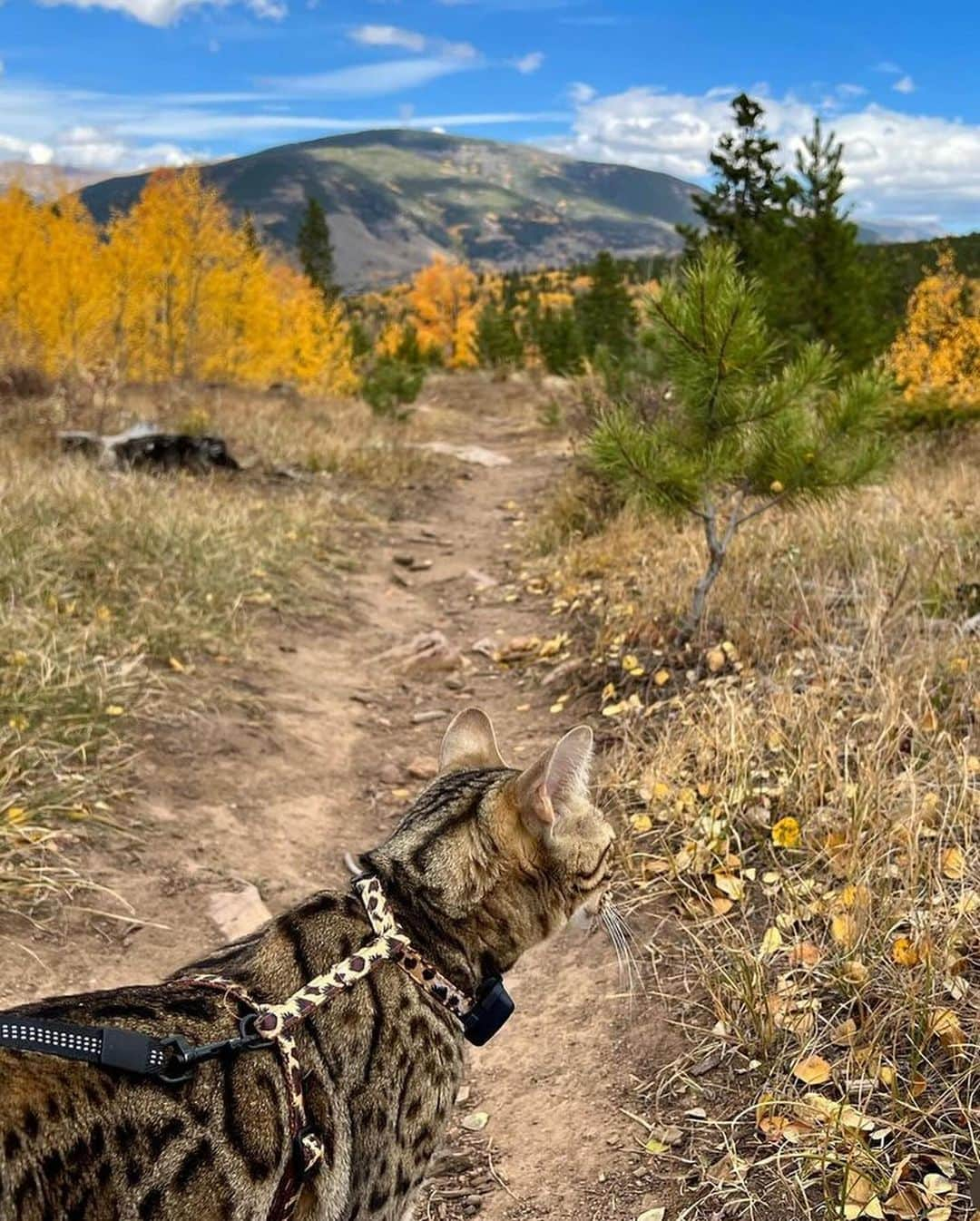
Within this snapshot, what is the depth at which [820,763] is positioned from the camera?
171 inches

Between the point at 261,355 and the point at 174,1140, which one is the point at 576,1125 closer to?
the point at 174,1140

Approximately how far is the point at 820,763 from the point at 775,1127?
1.74 m

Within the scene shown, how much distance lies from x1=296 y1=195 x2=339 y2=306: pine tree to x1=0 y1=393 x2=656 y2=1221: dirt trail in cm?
4925

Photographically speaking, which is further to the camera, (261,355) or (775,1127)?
(261,355)

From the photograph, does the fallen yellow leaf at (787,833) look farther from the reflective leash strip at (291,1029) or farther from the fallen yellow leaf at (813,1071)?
the reflective leash strip at (291,1029)

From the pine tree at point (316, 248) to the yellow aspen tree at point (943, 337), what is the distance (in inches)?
1365

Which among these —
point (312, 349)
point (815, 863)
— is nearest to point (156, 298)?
point (312, 349)

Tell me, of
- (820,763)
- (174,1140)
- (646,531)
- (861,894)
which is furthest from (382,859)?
(646,531)

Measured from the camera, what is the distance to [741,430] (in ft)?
19.4

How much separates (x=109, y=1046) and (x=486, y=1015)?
1.02 meters

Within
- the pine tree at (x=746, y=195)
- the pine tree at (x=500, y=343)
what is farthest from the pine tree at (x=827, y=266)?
the pine tree at (x=500, y=343)

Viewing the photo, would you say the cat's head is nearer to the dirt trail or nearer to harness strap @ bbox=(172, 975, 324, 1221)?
harness strap @ bbox=(172, 975, 324, 1221)

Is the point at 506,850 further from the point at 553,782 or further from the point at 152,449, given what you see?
the point at 152,449

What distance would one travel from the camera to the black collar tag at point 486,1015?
249 cm
